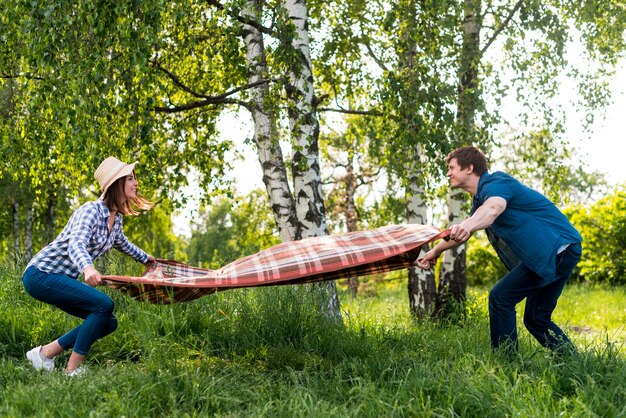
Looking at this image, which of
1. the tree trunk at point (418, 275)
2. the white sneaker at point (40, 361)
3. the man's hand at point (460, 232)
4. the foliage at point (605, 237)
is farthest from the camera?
the foliage at point (605, 237)

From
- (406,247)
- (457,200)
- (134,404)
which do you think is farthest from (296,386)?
(457,200)

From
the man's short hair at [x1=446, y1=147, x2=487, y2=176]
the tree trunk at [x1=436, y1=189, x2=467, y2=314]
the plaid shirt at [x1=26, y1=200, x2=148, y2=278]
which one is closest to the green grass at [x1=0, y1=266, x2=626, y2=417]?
the plaid shirt at [x1=26, y1=200, x2=148, y2=278]

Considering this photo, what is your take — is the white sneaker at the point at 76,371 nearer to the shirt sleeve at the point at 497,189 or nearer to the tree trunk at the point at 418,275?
the shirt sleeve at the point at 497,189

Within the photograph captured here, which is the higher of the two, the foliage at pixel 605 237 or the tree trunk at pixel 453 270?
the tree trunk at pixel 453 270

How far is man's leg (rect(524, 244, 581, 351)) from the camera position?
16.9ft

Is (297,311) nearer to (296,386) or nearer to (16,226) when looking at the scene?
(296,386)

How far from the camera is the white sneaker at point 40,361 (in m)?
5.12

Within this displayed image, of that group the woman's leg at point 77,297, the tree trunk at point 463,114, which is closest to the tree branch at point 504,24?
the tree trunk at point 463,114

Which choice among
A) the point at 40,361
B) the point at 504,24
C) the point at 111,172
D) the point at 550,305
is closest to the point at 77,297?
the point at 40,361

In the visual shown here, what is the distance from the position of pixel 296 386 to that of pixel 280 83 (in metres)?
3.59

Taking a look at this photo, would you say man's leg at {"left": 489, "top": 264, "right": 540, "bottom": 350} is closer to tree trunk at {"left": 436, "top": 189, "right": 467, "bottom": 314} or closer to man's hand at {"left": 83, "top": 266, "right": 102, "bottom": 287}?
man's hand at {"left": 83, "top": 266, "right": 102, "bottom": 287}

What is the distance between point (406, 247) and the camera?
17.1 feet

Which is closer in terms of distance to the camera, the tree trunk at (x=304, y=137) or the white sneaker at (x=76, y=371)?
the white sneaker at (x=76, y=371)

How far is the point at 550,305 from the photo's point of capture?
5.34 metres
